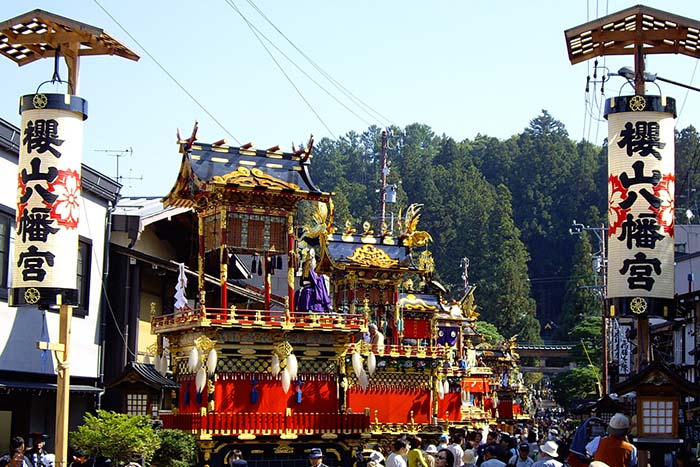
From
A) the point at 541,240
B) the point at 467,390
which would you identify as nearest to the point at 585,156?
the point at 541,240

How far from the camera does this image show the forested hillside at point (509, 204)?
11344 cm

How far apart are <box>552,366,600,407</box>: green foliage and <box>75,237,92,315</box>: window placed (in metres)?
49.6

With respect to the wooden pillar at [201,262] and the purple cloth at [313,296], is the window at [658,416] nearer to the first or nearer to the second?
the wooden pillar at [201,262]

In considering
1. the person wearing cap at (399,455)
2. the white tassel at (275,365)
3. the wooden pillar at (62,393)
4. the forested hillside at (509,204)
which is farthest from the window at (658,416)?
the forested hillside at (509,204)

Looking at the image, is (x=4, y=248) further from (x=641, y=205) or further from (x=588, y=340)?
(x=588, y=340)

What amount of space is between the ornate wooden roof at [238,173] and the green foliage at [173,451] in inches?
287

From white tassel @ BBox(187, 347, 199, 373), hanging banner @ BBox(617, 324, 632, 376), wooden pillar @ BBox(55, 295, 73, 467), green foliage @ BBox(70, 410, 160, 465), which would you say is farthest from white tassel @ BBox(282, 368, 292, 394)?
hanging banner @ BBox(617, 324, 632, 376)

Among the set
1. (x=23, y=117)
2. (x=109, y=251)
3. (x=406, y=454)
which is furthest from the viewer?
(x=109, y=251)

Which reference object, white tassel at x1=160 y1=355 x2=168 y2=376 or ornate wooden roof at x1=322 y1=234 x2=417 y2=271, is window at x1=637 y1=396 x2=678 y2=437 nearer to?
white tassel at x1=160 y1=355 x2=168 y2=376

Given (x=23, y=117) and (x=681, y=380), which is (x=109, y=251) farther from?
(x=681, y=380)

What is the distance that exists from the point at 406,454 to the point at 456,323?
42.1 m

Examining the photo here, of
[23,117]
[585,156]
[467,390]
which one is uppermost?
[585,156]

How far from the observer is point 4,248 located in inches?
1193

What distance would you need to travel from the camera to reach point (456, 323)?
6153 cm
